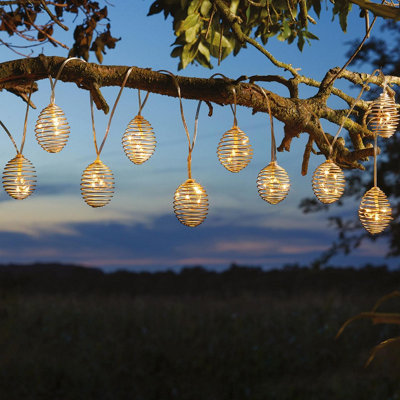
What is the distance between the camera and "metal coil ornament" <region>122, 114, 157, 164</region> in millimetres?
1782

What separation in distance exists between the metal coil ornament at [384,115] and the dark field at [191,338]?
2472mm

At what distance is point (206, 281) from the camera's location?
6.56 m

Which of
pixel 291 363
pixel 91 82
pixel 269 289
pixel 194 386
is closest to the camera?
pixel 91 82

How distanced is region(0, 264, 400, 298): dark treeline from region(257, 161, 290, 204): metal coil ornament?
4641mm

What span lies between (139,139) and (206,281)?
4.92m

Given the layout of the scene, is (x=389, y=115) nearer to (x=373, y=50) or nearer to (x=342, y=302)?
(x=373, y=50)

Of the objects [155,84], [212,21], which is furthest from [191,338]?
[155,84]

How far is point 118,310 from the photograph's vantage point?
18.8ft

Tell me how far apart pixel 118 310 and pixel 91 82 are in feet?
14.2

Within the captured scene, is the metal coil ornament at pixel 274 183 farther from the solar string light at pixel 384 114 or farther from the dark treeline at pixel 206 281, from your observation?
the dark treeline at pixel 206 281

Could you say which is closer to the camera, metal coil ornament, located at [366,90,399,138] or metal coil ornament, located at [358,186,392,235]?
metal coil ornament, located at [358,186,392,235]

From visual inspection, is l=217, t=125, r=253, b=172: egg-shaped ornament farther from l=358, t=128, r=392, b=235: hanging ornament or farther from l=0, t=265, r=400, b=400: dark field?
l=0, t=265, r=400, b=400: dark field

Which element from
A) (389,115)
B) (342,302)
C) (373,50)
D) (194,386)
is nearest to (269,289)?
(342,302)

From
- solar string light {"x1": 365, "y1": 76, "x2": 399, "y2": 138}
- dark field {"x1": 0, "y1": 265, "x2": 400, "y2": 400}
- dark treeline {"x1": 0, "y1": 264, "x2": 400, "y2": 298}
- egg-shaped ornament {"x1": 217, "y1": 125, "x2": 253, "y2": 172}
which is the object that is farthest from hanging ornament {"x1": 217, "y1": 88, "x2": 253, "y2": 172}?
dark treeline {"x1": 0, "y1": 264, "x2": 400, "y2": 298}
